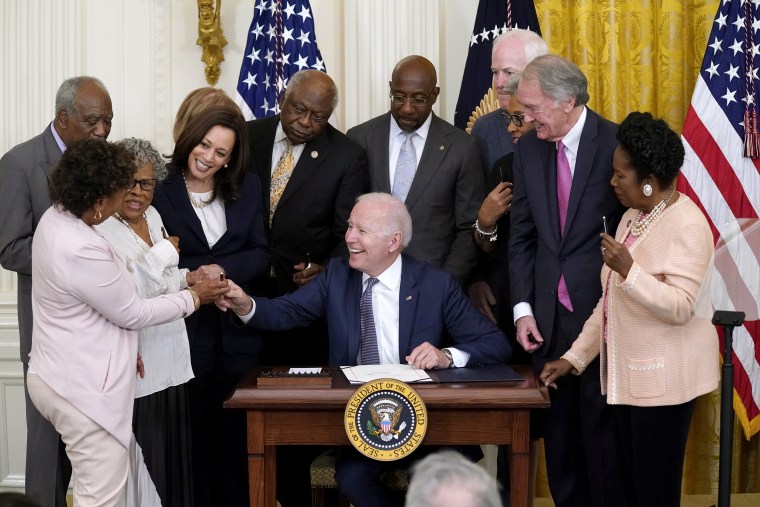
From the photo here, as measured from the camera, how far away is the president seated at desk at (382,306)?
4.39 meters

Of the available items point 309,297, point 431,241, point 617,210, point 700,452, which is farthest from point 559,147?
point 700,452

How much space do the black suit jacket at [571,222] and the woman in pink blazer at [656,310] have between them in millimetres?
203

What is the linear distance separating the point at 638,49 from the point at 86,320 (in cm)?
361

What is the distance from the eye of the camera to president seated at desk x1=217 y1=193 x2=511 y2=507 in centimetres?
439

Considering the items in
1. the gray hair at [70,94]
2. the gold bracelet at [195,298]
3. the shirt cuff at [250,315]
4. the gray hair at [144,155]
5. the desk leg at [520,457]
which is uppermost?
the gray hair at [70,94]

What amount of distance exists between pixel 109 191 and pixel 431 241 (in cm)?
175

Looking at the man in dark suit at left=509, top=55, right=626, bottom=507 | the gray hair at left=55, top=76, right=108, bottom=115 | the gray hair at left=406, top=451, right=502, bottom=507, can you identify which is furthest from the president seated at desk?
the gray hair at left=406, top=451, right=502, bottom=507

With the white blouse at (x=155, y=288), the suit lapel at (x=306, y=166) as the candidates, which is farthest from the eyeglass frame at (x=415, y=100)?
the white blouse at (x=155, y=288)

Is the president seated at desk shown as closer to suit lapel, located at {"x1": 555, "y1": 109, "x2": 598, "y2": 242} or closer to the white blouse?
the white blouse

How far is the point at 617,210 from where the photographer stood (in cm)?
439

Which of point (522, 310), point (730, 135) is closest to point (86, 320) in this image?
point (522, 310)

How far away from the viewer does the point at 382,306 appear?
4.45 m

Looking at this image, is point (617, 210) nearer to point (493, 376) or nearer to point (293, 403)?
point (493, 376)

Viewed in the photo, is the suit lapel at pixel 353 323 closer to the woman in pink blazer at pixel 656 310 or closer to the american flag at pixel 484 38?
the woman in pink blazer at pixel 656 310
